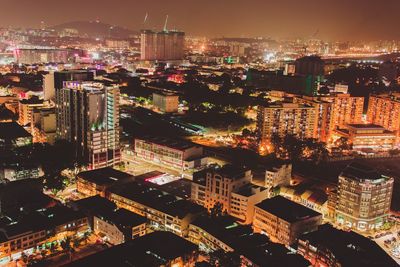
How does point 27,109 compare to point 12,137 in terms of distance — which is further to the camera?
point 27,109

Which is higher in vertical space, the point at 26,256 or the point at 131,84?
the point at 131,84

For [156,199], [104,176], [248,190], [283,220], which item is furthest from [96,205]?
[283,220]

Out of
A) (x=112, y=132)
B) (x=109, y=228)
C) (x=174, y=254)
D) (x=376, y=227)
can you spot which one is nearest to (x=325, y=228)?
(x=376, y=227)

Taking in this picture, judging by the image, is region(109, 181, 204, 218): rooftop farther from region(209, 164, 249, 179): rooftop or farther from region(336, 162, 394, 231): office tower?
region(336, 162, 394, 231): office tower

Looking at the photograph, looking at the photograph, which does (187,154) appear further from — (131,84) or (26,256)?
(131,84)

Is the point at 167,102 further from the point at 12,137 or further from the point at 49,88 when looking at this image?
the point at 12,137

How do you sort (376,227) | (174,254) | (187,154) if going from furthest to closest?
1. (187,154)
2. (376,227)
3. (174,254)
